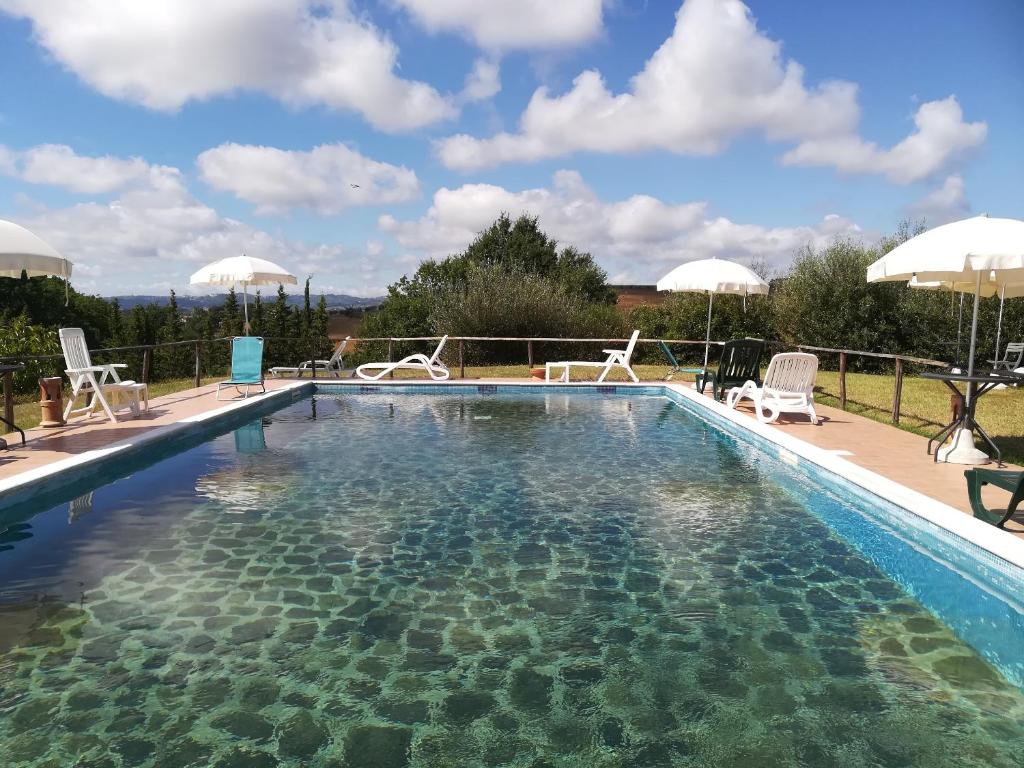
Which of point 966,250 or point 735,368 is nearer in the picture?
point 966,250

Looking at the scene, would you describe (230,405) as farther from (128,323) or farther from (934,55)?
(128,323)

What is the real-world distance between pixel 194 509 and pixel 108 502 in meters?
0.84

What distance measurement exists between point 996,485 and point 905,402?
25.6 ft

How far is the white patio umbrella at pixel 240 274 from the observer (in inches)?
503

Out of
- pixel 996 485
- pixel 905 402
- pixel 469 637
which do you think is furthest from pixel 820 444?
pixel 469 637

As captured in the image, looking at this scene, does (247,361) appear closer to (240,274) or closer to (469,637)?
(240,274)

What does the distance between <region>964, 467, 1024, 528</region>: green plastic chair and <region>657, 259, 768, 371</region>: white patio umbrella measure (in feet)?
25.0

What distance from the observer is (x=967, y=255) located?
555 cm

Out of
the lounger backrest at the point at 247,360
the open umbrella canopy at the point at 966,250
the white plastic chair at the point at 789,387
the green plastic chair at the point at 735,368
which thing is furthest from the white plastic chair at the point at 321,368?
the open umbrella canopy at the point at 966,250

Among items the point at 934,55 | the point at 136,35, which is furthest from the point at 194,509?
the point at 934,55

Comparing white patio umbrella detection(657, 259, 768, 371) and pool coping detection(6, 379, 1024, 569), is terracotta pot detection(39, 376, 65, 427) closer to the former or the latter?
pool coping detection(6, 379, 1024, 569)

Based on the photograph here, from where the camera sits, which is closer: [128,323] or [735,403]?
[735,403]

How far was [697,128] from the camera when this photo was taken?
72.9 feet

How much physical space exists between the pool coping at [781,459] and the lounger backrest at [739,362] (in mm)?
510
